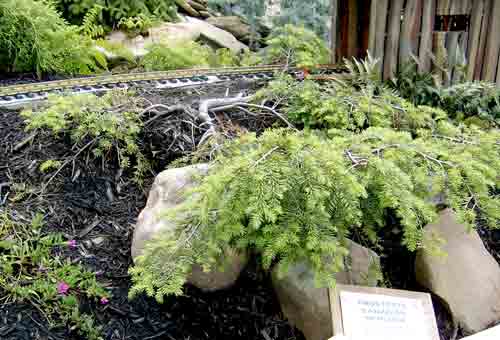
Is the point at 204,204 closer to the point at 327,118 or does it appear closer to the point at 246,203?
the point at 246,203

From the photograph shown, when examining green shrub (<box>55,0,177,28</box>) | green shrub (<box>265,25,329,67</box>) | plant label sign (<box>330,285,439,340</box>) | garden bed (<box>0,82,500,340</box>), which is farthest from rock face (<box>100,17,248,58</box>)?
plant label sign (<box>330,285,439,340</box>)

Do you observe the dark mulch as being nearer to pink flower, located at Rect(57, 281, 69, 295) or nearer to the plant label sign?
pink flower, located at Rect(57, 281, 69, 295)

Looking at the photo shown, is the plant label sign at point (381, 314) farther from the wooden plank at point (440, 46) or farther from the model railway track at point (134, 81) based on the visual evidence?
the model railway track at point (134, 81)

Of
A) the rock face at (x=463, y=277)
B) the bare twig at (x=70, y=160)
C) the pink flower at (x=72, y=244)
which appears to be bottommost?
the rock face at (x=463, y=277)

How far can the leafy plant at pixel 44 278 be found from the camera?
2.74 meters

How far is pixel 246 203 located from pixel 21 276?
1.46 meters

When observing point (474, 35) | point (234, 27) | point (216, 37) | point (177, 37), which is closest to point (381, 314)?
point (474, 35)

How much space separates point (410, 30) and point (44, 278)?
3.73m

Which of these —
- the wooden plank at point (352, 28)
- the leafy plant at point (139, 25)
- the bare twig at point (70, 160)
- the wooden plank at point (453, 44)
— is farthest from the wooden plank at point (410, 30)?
the leafy plant at point (139, 25)

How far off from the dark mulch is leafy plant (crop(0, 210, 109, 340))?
0.06 m

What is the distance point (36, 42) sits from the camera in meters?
5.11

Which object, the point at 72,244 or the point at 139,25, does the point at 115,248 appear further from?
the point at 139,25

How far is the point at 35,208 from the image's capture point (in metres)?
3.34

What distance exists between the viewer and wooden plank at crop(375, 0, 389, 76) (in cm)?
479
